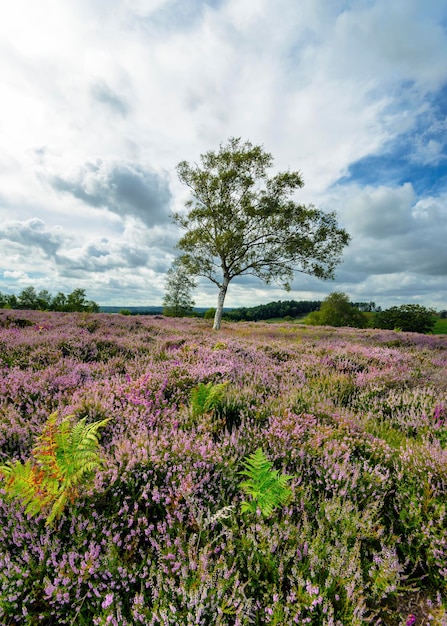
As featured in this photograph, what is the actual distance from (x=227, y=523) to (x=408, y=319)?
63.1 m

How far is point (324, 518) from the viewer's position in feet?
8.02

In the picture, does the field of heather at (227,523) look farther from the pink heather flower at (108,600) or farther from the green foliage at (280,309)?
the green foliage at (280,309)

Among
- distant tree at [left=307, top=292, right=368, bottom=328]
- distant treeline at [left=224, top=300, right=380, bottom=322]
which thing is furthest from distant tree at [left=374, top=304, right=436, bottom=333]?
distant treeline at [left=224, top=300, right=380, bottom=322]

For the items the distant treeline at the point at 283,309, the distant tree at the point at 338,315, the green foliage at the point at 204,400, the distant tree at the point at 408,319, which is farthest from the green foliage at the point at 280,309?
the green foliage at the point at 204,400

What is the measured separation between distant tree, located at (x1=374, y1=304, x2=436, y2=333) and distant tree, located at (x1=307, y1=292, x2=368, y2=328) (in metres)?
12.4

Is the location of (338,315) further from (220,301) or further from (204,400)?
(204,400)

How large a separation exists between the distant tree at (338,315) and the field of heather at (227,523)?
73.9 metres

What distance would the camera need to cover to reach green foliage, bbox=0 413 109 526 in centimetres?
222

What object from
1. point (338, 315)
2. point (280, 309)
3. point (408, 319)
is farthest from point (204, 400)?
point (280, 309)

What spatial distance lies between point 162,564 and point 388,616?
59.2 inches

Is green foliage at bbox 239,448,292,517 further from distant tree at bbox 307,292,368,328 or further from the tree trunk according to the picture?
distant tree at bbox 307,292,368,328

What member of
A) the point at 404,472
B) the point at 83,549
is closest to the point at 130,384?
the point at 83,549

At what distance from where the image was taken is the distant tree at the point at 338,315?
245ft

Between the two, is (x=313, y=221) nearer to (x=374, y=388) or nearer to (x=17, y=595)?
(x=374, y=388)
